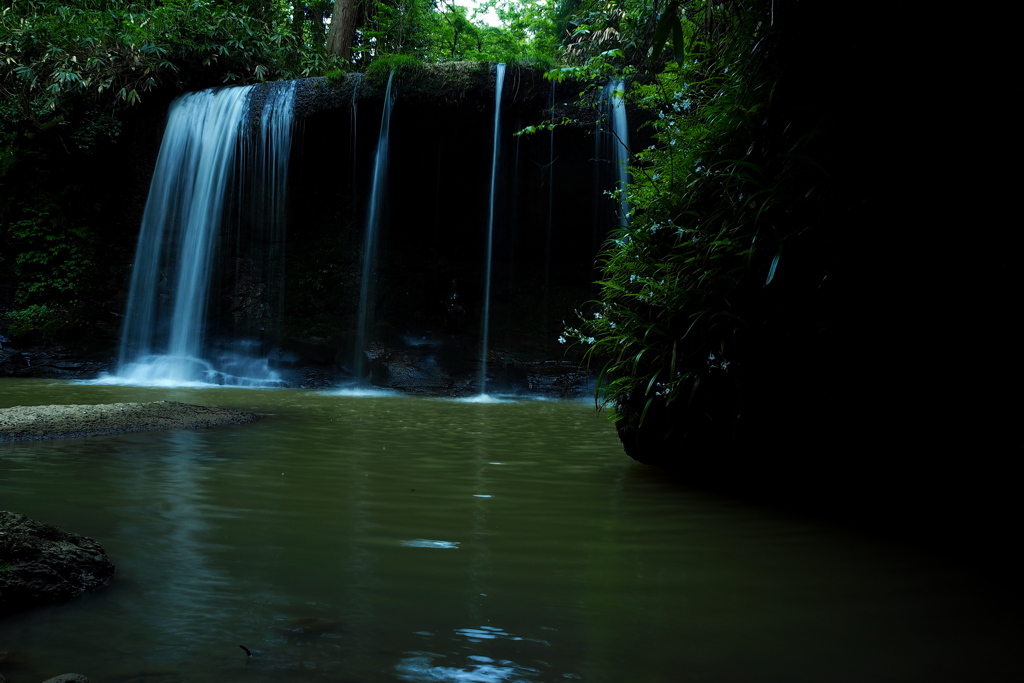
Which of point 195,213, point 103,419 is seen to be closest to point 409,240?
point 195,213

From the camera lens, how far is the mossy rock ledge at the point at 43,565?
165cm

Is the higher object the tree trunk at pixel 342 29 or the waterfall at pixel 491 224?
the tree trunk at pixel 342 29

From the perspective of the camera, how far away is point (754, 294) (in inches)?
119

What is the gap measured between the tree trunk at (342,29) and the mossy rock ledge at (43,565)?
52.9 feet

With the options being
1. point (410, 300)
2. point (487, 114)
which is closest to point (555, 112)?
point (487, 114)

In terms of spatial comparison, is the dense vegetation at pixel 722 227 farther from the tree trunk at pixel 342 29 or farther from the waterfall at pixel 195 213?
the tree trunk at pixel 342 29

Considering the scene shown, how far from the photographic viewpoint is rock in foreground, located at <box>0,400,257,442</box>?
4484 millimetres

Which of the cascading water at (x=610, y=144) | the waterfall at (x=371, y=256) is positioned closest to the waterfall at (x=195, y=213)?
the waterfall at (x=371, y=256)

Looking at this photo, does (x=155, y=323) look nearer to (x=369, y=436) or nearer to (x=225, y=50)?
(x=225, y=50)

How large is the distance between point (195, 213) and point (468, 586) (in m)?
12.1

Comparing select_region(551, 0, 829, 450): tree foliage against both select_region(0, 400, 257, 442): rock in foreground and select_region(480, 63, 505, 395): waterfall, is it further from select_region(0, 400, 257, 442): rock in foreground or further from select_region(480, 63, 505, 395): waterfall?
select_region(480, 63, 505, 395): waterfall

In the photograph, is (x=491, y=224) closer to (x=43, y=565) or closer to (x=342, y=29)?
(x=342, y=29)

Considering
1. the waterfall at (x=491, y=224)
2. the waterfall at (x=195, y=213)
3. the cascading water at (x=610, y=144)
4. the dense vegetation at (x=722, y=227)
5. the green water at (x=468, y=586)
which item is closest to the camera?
the green water at (x=468, y=586)

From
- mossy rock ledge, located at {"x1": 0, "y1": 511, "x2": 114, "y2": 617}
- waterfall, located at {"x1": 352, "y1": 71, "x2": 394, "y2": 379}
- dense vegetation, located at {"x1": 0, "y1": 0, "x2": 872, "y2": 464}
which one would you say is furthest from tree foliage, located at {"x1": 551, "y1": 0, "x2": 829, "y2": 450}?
waterfall, located at {"x1": 352, "y1": 71, "x2": 394, "y2": 379}
